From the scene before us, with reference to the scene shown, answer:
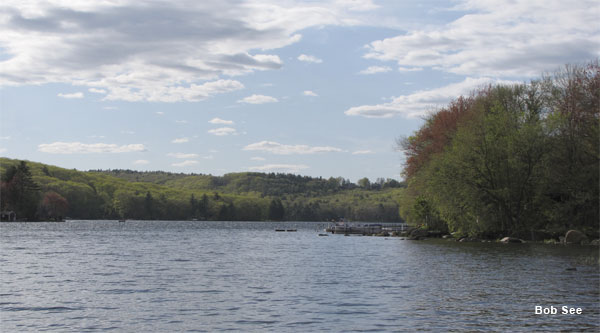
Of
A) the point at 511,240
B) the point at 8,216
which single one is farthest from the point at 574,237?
the point at 8,216

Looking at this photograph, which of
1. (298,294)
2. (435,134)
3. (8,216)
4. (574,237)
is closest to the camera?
(298,294)

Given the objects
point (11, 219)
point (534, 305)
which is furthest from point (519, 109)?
point (11, 219)

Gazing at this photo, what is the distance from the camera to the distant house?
163m

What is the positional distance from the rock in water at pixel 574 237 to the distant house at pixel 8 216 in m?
150

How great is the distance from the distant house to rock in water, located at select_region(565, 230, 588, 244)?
15033 cm

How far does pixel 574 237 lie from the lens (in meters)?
64.6

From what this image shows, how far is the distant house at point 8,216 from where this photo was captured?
16338 centimetres

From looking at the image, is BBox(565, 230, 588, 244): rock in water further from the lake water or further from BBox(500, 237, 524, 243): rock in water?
the lake water

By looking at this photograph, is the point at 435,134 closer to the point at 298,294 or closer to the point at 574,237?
the point at 574,237

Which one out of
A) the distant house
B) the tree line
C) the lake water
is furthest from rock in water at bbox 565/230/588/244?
the distant house

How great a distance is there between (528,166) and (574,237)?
32.3ft

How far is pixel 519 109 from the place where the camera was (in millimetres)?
76500

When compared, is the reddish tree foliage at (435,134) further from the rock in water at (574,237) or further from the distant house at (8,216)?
the distant house at (8,216)

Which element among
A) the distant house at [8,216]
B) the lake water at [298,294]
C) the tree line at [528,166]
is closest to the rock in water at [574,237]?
the tree line at [528,166]
